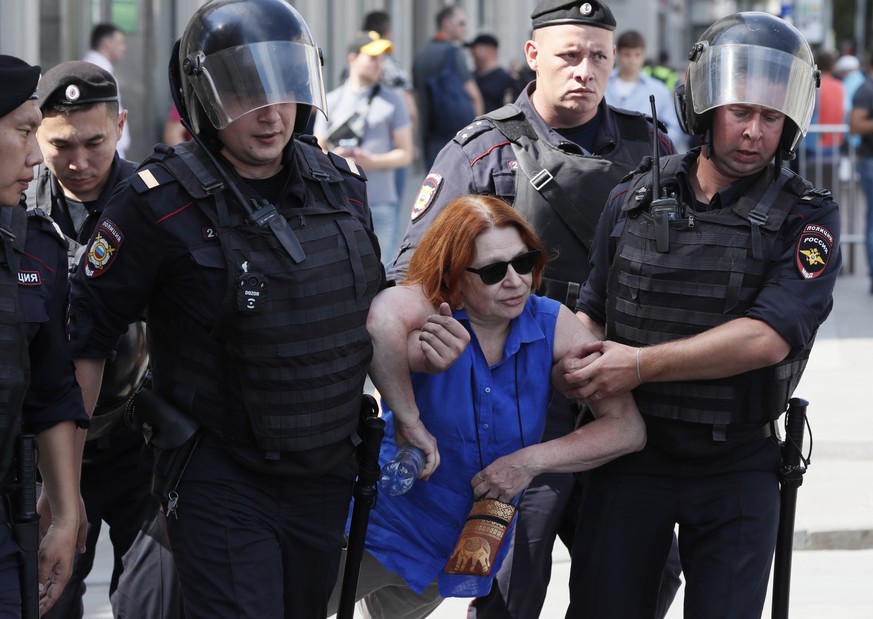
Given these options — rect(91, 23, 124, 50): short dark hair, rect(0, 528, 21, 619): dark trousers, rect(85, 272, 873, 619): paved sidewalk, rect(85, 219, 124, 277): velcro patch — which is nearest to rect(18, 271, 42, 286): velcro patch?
rect(85, 219, 124, 277): velcro patch

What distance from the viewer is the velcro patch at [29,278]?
3168mm

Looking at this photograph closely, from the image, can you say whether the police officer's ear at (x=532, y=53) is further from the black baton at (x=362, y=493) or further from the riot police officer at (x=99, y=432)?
the black baton at (x=362, y=493)

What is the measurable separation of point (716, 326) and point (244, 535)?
123cm

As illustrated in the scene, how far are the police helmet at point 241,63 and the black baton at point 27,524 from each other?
852mm

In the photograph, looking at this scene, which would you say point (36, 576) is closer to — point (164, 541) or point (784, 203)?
point (164, 541)

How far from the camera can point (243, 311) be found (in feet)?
10.7

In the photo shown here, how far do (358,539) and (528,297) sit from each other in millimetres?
747

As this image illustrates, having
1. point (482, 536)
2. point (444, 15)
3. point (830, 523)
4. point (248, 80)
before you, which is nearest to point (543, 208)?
point (482, 536)

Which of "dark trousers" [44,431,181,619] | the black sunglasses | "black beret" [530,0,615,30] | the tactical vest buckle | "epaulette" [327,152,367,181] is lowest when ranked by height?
"dark trousers" [44,431,181,619]

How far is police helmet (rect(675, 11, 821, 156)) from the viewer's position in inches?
143

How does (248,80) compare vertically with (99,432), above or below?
above

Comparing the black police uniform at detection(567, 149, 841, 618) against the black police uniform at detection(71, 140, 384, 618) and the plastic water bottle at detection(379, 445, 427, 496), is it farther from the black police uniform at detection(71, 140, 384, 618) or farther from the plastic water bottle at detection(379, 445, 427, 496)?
the black police uniform at detection(71, 140, 384, 618)

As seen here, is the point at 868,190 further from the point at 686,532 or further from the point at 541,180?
the point at 686,532

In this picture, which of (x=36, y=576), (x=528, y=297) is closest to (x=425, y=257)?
(x=528, y=297)
